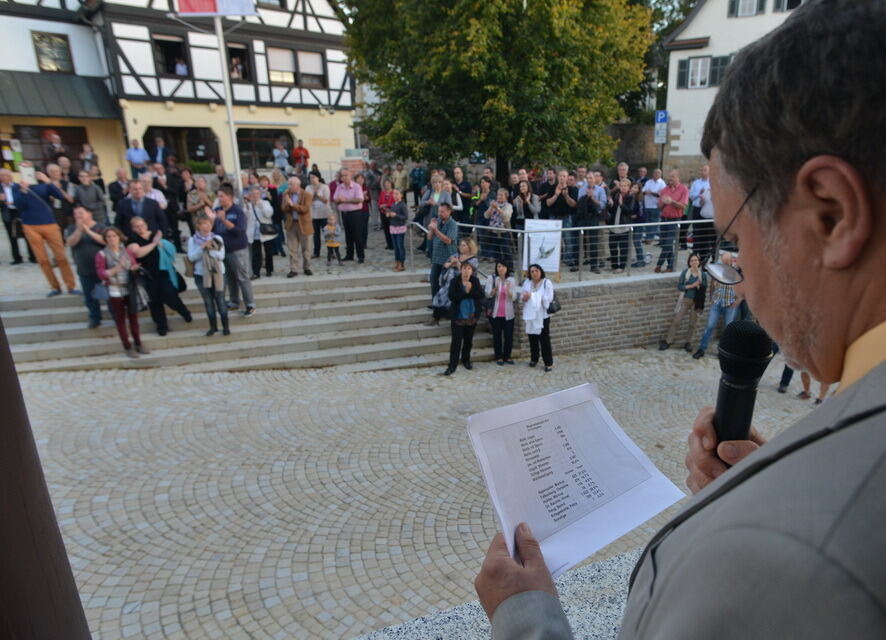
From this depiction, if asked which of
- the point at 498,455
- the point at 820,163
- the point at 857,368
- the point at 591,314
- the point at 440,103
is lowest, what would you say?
the point at 591,314

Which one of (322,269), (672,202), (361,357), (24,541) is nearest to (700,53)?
(672,202)

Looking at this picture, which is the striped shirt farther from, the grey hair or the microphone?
the grey hair

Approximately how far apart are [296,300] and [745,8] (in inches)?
1117

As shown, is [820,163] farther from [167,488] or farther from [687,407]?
[687,407]

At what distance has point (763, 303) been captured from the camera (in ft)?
2.92

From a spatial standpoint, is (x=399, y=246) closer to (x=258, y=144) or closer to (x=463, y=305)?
(x=463, y=305)

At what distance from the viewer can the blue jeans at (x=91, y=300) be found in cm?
898

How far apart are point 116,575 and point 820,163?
5346 mm

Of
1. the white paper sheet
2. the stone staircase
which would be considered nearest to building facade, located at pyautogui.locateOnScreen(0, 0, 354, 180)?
the stone staircase

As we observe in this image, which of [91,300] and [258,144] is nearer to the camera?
[91,300]

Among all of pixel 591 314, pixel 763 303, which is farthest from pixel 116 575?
pixel 591 314

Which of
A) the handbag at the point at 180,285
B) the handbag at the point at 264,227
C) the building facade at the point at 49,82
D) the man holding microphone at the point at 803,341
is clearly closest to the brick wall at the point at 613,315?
the handbag at the point at 264,227

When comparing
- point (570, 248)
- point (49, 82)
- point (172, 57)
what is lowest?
point (570, 248)

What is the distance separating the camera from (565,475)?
1536mm
